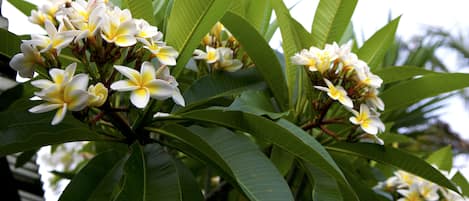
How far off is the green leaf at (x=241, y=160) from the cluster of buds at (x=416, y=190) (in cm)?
47

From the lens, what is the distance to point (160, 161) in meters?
0.90

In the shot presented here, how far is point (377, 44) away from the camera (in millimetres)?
1186

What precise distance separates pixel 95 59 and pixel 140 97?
9 centimetres

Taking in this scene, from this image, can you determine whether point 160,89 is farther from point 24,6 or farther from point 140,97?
point 24,6

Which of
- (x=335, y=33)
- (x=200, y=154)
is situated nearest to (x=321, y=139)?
(x=335, y=33)

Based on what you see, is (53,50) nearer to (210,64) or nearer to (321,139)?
(210,64)

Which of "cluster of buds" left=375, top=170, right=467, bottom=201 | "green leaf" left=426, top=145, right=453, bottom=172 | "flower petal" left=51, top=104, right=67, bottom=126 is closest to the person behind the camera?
"flower petal" left=51, top=104, right=67, bottom=126

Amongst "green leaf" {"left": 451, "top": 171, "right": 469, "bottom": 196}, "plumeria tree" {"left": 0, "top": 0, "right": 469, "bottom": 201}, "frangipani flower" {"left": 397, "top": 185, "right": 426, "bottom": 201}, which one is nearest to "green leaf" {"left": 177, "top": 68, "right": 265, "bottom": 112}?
"plumeria tree" {"left": 0, "top": 0, "right": 469, "bottom": 201}

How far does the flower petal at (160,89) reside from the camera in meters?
0.79

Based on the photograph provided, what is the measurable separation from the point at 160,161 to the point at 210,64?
0.80 ft

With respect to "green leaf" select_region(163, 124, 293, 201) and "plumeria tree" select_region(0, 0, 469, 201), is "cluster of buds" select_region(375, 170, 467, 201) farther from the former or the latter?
"green leaf" select_region(163, 124, 293, 201)

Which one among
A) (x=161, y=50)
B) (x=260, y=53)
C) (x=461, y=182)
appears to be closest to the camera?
(x=161, y=50)

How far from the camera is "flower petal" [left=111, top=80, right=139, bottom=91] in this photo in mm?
772

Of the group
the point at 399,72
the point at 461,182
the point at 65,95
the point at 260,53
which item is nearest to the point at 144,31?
the point at 65,95
